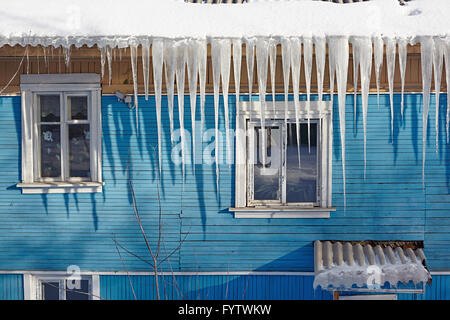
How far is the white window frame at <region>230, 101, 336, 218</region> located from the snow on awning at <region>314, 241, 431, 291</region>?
52 cm

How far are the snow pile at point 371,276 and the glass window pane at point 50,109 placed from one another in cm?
401

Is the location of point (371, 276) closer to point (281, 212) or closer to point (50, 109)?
point (281, 212)

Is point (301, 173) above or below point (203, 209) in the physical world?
above

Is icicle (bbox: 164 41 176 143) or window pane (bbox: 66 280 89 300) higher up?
icicle (bbox: 164 41 176 143)

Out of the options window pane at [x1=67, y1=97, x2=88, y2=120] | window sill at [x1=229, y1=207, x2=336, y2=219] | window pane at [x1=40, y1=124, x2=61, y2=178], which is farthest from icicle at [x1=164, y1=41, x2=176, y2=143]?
window pane at [x1=40, y1=124, x2=61, y2=178]

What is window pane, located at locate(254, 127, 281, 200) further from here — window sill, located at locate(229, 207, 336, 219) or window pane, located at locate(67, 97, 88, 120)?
window pane, located at locate(67, 97, 88, 120)

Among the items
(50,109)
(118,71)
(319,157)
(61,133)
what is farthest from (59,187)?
(319,157)

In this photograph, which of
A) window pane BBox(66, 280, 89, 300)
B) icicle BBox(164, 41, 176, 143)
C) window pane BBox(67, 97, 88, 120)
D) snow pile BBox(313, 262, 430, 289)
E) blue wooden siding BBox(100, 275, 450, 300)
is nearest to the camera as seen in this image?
icicle BBox(164, 41, 176, 143)

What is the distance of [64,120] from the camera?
222 inches

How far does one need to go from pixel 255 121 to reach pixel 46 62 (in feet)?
9.46

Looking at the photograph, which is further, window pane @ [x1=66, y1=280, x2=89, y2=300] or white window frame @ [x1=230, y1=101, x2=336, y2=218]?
window pane @ [x1=66, y1=280, x2=89, y2=300]

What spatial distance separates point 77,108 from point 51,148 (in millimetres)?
655

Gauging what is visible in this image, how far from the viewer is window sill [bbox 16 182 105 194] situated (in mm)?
5570

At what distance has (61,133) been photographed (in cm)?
564
